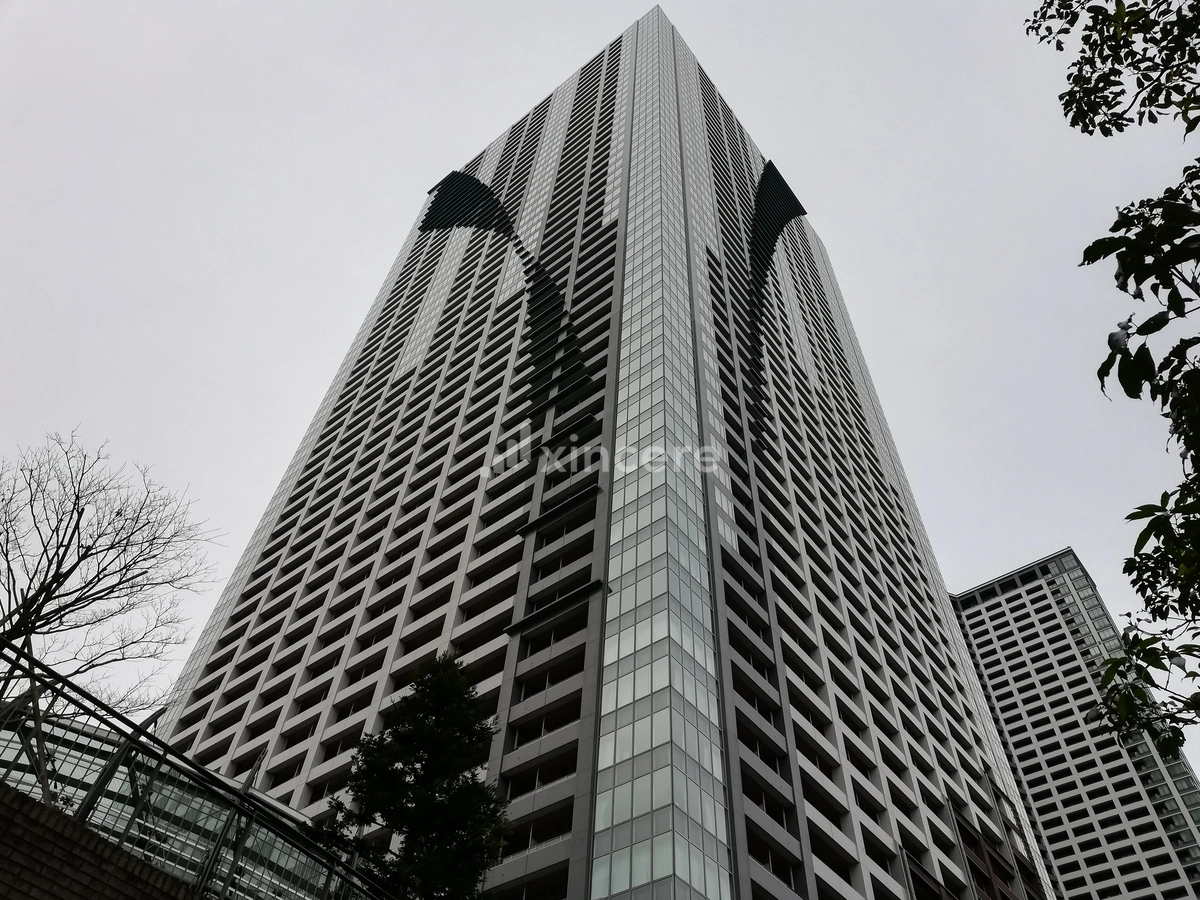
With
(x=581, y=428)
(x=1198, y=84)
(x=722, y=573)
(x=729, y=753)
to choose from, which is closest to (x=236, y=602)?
(x=581, y=428)

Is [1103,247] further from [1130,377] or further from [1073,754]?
[1073,754]

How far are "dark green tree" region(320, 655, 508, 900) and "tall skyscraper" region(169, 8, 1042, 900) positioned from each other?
Answer: 26.7 ft

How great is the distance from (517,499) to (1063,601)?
11883cm

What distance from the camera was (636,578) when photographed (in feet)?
130

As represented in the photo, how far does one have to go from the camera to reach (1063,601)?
14138 centimetres

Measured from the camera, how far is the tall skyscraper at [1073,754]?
99.3 m

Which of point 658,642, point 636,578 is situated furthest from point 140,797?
point 636,578

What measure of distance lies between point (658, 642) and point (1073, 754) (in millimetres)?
102997

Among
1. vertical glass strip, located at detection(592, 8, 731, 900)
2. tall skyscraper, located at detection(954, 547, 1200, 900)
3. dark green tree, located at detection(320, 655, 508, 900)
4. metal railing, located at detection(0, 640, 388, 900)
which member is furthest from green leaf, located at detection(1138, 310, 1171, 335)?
tall skyscraper, located at detection(954, 547, 1200, 900)

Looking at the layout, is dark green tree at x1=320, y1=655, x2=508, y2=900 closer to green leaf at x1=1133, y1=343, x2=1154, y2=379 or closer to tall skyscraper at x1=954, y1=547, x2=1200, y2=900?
green leaf at x1=1133, y1=343, x2=1154, y2=379

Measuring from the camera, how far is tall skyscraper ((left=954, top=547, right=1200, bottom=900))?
9931 centimetres

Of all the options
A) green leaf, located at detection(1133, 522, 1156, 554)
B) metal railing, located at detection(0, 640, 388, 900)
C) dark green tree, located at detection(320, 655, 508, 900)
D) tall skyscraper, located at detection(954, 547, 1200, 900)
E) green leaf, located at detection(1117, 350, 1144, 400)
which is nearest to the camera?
green leaf, located at detection(1117, 350, 1144, 400)

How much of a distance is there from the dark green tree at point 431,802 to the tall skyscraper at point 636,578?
813cm

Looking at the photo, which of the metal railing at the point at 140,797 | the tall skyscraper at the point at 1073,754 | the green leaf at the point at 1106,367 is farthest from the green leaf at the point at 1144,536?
the tall skyscraper at the point at 1073,754
